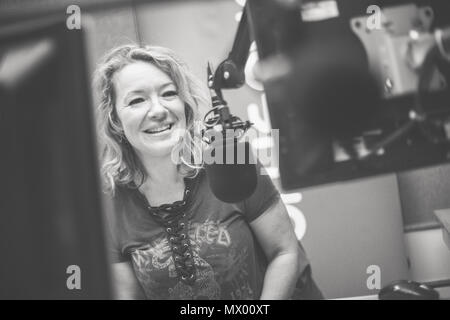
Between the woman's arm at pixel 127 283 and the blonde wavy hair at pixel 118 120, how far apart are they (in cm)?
19

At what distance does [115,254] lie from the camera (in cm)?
125

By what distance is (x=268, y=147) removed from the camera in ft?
4.04

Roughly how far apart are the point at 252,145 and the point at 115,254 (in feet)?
1.36

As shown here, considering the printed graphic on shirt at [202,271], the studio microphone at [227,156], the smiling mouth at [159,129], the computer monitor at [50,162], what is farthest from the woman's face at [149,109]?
the computer monitor at [50,162]

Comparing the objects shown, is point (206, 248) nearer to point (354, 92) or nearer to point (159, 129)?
point (159, 129)

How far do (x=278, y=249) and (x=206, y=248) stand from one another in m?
0.17

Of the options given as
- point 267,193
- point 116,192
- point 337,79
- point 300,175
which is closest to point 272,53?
point 337,79

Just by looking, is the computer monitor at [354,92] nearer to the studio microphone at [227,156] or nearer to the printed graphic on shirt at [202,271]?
the studio microphone at [227,156]

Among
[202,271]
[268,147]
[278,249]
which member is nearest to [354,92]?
[268,147]

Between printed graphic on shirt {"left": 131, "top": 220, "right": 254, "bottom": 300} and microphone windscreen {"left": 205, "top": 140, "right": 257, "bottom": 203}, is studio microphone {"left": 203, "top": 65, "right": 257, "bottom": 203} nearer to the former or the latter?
microphone windscreen {"left": 205, "top": 140, "right": 257, "bottom": 203}

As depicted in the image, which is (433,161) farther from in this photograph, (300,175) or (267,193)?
(267,193)

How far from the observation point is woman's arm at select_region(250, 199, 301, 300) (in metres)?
1.24

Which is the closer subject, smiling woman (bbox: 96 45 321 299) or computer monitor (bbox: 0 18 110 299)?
computer monitor (bbox: 0 18 110 299)

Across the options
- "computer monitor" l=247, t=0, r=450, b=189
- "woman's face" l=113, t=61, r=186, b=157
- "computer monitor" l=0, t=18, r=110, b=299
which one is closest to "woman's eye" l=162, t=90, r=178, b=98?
"woman's face" l=113, t=61, r=186, b=157
